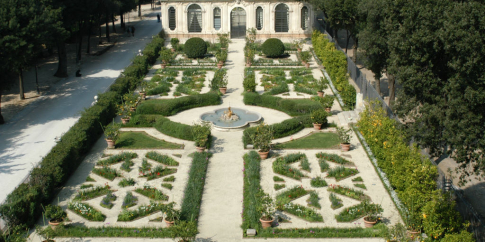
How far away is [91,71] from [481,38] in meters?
32.6

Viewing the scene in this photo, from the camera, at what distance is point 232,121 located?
1212 inches

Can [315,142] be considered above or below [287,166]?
above

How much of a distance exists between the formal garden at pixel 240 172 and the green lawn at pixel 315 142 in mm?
55

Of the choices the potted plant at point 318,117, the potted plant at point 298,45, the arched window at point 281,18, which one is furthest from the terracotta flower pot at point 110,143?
the arched window at point 281,18

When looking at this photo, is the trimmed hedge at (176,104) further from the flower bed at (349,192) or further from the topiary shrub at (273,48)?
the topiary shrub at (273,48)

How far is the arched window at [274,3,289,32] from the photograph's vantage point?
5541 centimetres

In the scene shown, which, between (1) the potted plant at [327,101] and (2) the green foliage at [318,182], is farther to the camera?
(1) the potted plant at [327,101]

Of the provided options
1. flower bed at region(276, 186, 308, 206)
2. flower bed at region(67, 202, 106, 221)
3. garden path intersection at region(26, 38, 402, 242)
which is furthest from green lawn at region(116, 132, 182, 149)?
flower bed at region(276, 186, 308, 206)

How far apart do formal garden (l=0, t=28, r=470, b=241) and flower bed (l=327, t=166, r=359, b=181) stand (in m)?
0.05

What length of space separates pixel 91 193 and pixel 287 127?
11.3 m

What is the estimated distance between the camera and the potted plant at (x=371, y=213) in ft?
64.7

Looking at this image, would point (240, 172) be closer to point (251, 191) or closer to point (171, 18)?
point (251, 191)

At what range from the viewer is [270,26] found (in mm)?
55469

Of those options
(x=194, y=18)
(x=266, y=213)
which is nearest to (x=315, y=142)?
(x=266, y=213)
